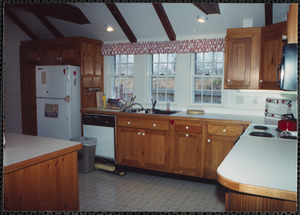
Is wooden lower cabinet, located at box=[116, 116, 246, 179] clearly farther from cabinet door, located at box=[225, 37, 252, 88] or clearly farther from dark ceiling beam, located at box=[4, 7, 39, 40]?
dark ceiling beam, located at box=[4, 7, 39, 40]

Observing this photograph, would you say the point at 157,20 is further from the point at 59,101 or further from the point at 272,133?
the point at 272,133

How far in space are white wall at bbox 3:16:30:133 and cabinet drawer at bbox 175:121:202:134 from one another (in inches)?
146

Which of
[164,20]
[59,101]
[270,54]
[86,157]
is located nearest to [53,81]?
[59,101]

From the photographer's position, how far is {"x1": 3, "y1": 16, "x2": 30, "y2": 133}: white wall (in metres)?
5.34

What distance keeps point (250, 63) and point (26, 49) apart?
4471 mm

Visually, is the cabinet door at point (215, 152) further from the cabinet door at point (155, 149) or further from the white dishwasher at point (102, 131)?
the white dishwasher at point (102, 131)

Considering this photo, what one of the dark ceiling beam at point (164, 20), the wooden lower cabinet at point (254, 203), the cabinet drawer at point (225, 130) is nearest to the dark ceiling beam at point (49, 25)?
the dark ceiling beam at point (164, 20)

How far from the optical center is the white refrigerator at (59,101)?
4.68m

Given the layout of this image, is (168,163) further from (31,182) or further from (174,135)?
(31,182)

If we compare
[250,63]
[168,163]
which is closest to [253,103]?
[250,63]

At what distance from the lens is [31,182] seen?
179cm

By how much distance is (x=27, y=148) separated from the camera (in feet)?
6.35

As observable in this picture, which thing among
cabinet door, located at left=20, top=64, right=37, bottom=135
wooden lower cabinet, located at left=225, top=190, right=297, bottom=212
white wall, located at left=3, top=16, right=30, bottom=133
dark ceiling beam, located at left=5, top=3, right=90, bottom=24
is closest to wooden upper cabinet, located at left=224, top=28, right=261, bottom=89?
wooden lower cabinet, located at left=225, top=190, right=297, bottom=212

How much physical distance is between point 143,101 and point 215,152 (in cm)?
181
